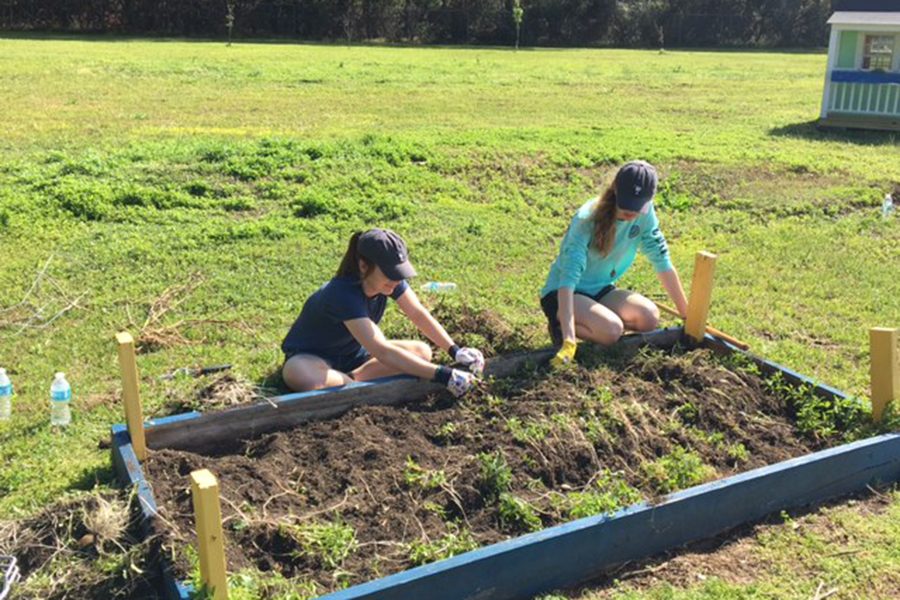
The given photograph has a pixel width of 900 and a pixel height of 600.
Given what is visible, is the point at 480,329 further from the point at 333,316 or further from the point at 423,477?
the point at 423,477

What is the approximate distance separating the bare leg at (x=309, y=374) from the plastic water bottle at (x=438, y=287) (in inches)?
87.7

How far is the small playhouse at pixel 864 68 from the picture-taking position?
16.5 meters

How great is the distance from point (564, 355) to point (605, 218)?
2.90ft

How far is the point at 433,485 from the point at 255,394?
1.19 m

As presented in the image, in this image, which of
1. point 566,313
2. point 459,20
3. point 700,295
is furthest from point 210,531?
Answer: point 459,20

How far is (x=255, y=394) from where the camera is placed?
4621 mm

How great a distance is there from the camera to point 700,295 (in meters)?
5.46

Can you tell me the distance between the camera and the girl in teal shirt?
16.7 feet

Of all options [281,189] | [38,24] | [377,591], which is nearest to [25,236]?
[281,189]

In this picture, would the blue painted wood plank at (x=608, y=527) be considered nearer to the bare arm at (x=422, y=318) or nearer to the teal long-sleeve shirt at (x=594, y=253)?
the bare arm at (x=422, y=318)

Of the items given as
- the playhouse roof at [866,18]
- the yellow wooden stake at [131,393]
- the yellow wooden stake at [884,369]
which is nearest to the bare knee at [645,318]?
the yellow wooden stake at [884,369]

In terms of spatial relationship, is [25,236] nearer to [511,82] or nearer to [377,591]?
[377,591]

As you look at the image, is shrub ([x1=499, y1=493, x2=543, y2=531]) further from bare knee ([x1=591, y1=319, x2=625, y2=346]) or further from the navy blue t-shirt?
bare knee ([x1=591, y1=319, x2=625, y2=346])

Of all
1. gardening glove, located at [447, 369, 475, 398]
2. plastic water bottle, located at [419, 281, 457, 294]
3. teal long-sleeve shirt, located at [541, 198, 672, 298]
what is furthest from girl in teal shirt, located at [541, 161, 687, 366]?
plastic water bottle, located at [419, 281, 457, 294]
